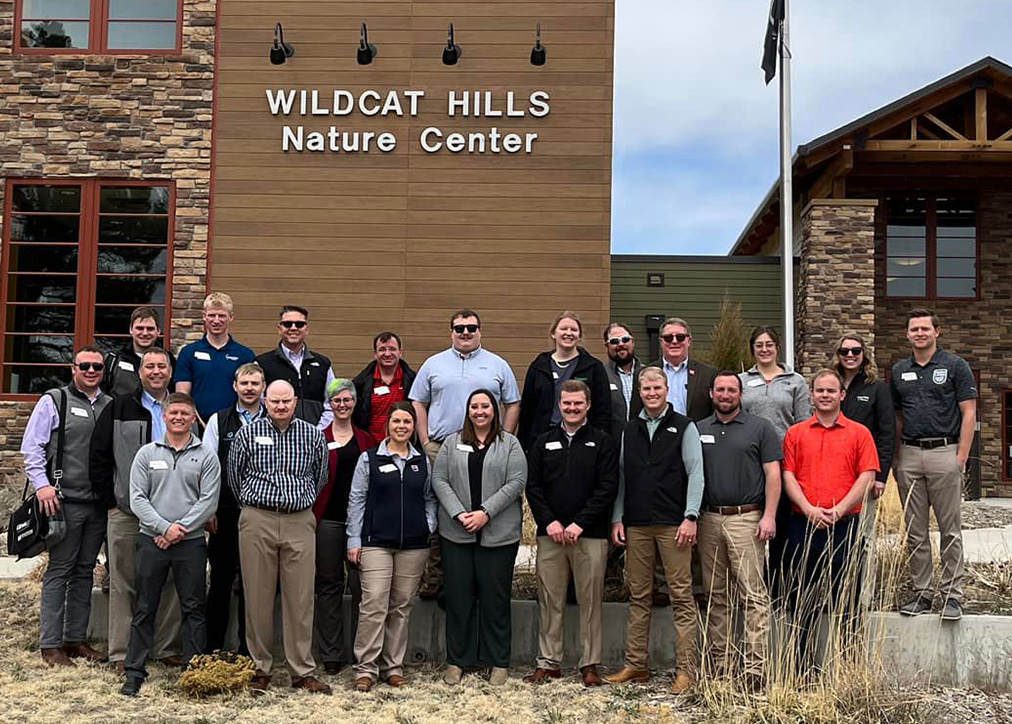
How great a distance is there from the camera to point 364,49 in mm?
11383

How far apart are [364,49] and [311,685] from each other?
770cm

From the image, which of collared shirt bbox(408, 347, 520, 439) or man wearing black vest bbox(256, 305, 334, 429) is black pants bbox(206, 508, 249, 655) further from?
collared shirt bbox(408, 347, 520, 439)

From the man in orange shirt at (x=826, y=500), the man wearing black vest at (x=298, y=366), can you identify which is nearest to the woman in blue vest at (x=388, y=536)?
the man wearing black vest at (x=298, y=366)

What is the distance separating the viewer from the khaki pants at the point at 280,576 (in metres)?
5.69

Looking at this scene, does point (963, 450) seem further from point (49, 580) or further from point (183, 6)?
point (183, 6)

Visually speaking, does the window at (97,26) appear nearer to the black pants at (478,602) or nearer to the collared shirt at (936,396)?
the black pants at (478,602)

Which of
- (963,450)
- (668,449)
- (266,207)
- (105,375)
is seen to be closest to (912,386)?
(963,450)

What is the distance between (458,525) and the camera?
601 centimetres

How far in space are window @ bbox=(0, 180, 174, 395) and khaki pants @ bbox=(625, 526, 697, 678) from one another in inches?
295

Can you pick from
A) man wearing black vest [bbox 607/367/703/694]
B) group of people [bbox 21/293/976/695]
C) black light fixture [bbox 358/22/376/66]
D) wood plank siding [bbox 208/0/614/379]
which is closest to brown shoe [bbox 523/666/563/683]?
group of people [bbox 21/293/976/695]

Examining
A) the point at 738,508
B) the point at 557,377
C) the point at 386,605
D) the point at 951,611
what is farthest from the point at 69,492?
the point at 951,611

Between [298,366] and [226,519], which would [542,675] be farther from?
[298,366]

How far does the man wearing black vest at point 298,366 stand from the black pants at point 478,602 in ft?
3.92

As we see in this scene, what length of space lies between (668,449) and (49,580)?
3721 millimetres
